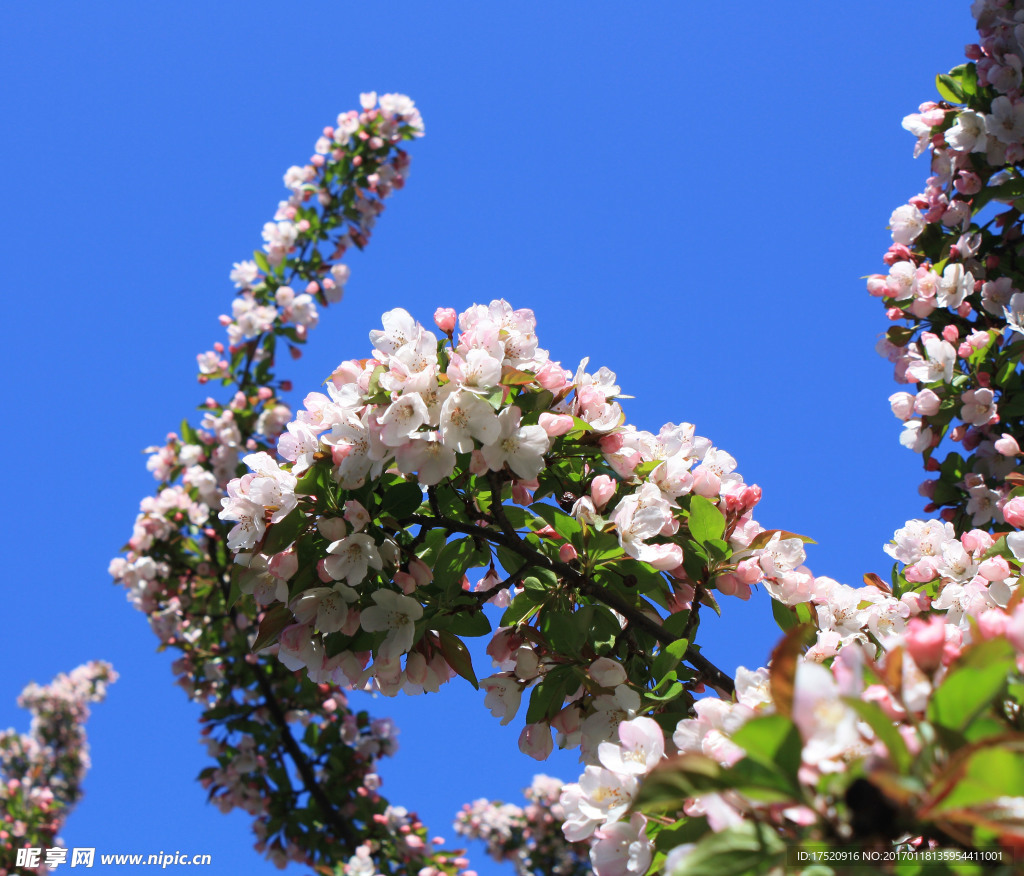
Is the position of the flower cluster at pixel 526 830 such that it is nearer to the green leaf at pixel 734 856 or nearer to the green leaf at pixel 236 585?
the green leaf at pixel 236 585

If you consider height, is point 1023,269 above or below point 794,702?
above

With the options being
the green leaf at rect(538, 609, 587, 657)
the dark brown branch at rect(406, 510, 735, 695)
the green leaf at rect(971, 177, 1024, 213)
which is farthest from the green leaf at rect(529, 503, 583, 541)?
the green leaf at rect(971, 177, 1024, 213)

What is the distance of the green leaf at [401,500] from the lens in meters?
1.91

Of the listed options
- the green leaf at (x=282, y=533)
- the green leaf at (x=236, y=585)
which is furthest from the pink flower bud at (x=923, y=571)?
the green leaf at (x=236, y=585)

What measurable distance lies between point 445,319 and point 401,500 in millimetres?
471

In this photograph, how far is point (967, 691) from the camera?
2.83ft

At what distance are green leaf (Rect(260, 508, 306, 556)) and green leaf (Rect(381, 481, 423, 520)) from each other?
0.21m

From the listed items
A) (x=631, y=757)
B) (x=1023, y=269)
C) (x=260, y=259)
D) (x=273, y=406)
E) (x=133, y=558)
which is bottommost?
(x=631, y=757)

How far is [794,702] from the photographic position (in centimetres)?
87

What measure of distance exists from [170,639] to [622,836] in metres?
4.86

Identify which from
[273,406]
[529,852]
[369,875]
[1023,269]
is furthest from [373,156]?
[529,852]

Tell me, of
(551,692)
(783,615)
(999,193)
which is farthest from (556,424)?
(999,193)

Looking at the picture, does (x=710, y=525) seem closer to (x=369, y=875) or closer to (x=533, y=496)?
(x=533, y=496)

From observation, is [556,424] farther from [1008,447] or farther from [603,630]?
[1008,447]
